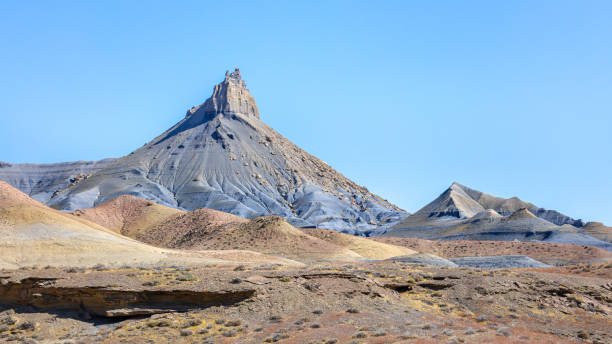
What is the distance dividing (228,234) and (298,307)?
3939 cm

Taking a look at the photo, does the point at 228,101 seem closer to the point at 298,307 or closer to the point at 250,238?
the point at 250,238

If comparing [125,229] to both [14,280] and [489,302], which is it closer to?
[14,280]

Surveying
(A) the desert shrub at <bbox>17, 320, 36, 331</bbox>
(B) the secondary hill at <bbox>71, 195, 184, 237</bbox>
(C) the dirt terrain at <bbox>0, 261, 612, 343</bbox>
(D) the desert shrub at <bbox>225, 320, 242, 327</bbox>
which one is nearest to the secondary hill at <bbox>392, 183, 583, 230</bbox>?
(B) the secondary hill at <bbox>71, 195, 184, 237</bbox>

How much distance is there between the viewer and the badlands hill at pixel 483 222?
9812 cm

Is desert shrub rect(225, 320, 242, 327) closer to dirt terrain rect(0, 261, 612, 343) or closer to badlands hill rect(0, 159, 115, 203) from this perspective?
dirt terrain rect(0, 261, 612, 343)

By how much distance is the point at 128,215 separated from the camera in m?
82.6

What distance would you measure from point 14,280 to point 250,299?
1267 cm

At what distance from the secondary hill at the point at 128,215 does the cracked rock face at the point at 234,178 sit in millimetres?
36541

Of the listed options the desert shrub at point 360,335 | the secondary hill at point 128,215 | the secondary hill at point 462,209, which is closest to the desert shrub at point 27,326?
the desert shrub at point 360,335

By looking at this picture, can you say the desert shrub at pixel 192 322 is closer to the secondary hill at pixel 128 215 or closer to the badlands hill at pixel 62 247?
the badlands hill at pixel 62 247

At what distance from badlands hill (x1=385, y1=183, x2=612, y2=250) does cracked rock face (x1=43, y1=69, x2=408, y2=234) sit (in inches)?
524

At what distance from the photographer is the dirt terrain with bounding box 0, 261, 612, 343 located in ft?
62.0

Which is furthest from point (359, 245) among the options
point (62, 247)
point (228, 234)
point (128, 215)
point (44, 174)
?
point (44, 174)

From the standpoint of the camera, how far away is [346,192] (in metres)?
172
